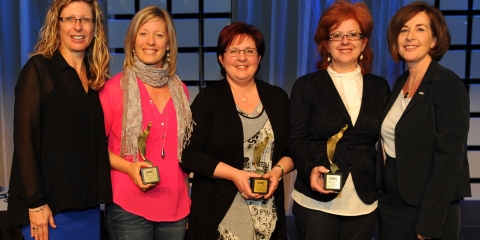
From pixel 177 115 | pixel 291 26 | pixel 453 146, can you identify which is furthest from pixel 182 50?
pixel 453 146

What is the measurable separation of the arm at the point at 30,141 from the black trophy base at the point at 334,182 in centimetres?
109

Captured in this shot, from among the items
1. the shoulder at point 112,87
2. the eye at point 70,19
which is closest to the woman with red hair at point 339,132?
the shoulder at point 112,87

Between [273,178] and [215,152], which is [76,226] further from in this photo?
[273,178]

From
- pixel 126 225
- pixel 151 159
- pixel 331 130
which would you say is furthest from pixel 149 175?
pixel 331 130

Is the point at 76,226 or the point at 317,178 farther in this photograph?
the point at 317,178

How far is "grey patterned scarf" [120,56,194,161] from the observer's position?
2.03 metres

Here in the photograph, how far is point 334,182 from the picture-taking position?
1942 mm

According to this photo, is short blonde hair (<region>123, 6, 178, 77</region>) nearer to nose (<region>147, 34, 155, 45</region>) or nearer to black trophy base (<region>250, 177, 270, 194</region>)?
nose (<region>147, 34, 155, 45</region>)

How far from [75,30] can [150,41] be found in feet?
1.03

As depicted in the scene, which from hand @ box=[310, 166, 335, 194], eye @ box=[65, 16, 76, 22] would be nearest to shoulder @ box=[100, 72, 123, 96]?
eye @ box=[65, 16, 76, 22]

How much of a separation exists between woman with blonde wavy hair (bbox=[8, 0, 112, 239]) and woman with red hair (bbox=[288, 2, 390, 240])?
85 cm

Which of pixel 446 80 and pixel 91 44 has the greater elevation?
pixel 91 44

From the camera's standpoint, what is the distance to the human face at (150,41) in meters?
2.09

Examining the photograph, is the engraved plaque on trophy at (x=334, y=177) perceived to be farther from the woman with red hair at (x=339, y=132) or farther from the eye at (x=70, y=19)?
the eye at (x=70, y=19)
